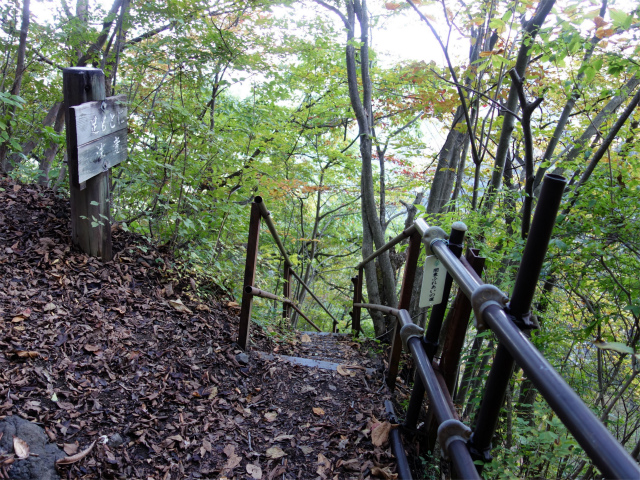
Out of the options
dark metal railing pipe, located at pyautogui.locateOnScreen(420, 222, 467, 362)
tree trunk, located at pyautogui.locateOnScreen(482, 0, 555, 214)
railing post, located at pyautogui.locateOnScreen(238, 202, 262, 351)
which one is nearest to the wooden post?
railing post, located at pyautogui.locateOnScreen(238, 202, 262, 351)

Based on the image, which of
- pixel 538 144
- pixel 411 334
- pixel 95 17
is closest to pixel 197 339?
pixel 411 334

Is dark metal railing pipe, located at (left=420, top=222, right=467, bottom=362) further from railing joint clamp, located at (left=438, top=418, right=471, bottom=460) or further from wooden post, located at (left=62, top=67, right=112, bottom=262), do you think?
wooden post, located at (left=62, top=67, right=112, bottom=262)

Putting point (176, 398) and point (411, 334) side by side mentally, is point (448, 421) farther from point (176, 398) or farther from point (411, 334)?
point (176, 398)

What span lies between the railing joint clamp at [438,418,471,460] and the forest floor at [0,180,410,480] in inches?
38.0

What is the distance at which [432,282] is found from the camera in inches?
71.6

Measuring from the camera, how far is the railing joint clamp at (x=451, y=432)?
1252 mm

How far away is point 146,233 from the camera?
12.8 feet

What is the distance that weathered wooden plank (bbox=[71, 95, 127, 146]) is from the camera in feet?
8.74

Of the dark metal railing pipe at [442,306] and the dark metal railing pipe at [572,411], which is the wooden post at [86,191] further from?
the dark metal railing pipe at [572,411]

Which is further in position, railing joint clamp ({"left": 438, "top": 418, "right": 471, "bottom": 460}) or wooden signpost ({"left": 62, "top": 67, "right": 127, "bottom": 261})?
wooden signpost ({"left": 62, "top": 67, "right": 127, "bottom": 261})

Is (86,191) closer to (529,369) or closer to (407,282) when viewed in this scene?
(407,282)

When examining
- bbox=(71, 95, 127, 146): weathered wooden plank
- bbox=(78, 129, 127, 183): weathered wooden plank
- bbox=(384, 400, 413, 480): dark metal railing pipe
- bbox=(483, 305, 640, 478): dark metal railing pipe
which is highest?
bbox=(71, 95, 127, 146): weathered wooden plank

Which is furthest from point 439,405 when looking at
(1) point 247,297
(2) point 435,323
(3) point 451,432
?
(1) point 247,297

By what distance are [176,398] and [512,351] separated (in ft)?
7.13
